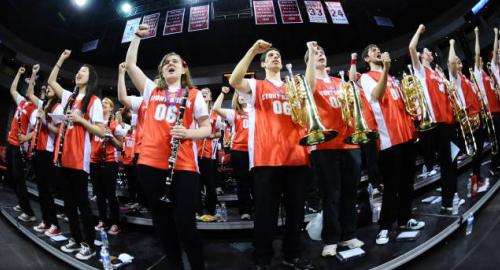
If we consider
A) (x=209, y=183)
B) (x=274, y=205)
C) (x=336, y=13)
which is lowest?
(x=209, y=183)

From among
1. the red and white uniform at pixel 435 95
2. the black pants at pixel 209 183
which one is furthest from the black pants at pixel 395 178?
the black pants at pixel 209 183

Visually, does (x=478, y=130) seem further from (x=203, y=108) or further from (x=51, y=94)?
(x=51, y=94)

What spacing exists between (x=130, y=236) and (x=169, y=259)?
7.15 feet

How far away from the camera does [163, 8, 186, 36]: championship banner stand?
11500mm

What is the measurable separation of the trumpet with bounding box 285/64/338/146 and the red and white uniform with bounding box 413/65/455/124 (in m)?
2.09

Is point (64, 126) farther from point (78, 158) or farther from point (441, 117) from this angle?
point (441, 117)

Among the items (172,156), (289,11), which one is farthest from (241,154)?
(289,11)

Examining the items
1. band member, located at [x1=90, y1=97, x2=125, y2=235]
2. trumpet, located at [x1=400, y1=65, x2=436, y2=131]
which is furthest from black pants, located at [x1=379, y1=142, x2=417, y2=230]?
band member, located at [x1=90, y1=97, x2=125, y2=235]

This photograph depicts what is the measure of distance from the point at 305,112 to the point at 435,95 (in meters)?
2.34

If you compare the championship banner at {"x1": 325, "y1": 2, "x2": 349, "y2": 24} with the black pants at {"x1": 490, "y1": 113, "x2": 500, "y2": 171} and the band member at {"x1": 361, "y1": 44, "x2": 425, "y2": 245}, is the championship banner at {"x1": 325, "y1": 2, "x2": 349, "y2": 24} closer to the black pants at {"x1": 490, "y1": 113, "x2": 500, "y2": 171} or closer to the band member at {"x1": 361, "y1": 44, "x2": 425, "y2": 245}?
the black pants at {"x1": 490, "y1": 113, "x2": 500, "y2": 171}

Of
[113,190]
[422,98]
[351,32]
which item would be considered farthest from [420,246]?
[351,32]

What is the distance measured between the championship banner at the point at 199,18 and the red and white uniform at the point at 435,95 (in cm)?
875

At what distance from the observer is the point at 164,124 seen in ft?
8.66

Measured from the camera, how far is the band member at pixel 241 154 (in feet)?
15.7
